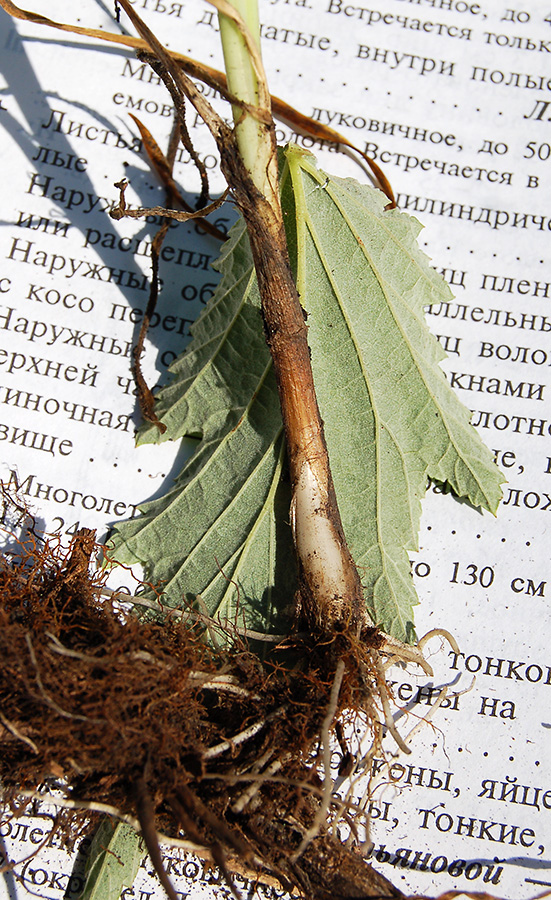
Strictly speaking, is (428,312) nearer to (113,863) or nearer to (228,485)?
(228,485)

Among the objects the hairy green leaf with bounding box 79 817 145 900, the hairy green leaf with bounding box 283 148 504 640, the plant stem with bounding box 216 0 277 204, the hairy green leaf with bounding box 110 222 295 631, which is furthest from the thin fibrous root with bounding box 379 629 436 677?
the plant stem with bounding box 216 0 277 204

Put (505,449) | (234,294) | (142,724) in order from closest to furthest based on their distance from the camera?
(142,724)
(234,294)
(505,449)

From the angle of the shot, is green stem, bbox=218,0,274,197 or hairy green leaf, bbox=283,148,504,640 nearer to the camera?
green stem, bbox=218,0,274,197

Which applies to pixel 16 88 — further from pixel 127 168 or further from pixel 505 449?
pixel 505 449

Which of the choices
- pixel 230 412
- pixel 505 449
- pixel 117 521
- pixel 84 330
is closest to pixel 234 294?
pixel 230 412

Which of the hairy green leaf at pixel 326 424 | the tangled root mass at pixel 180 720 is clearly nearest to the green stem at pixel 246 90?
the hairy green leaf at pixel 326 424

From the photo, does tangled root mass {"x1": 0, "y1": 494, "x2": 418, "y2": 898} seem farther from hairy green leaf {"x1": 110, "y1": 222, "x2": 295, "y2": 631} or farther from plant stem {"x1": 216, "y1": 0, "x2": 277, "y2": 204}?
plant stem {"x1": 216, "y1": 0, "x2": 277, "y2": 204}

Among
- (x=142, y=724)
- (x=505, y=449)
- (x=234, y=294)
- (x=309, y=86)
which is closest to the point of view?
(x=142, y=724)
